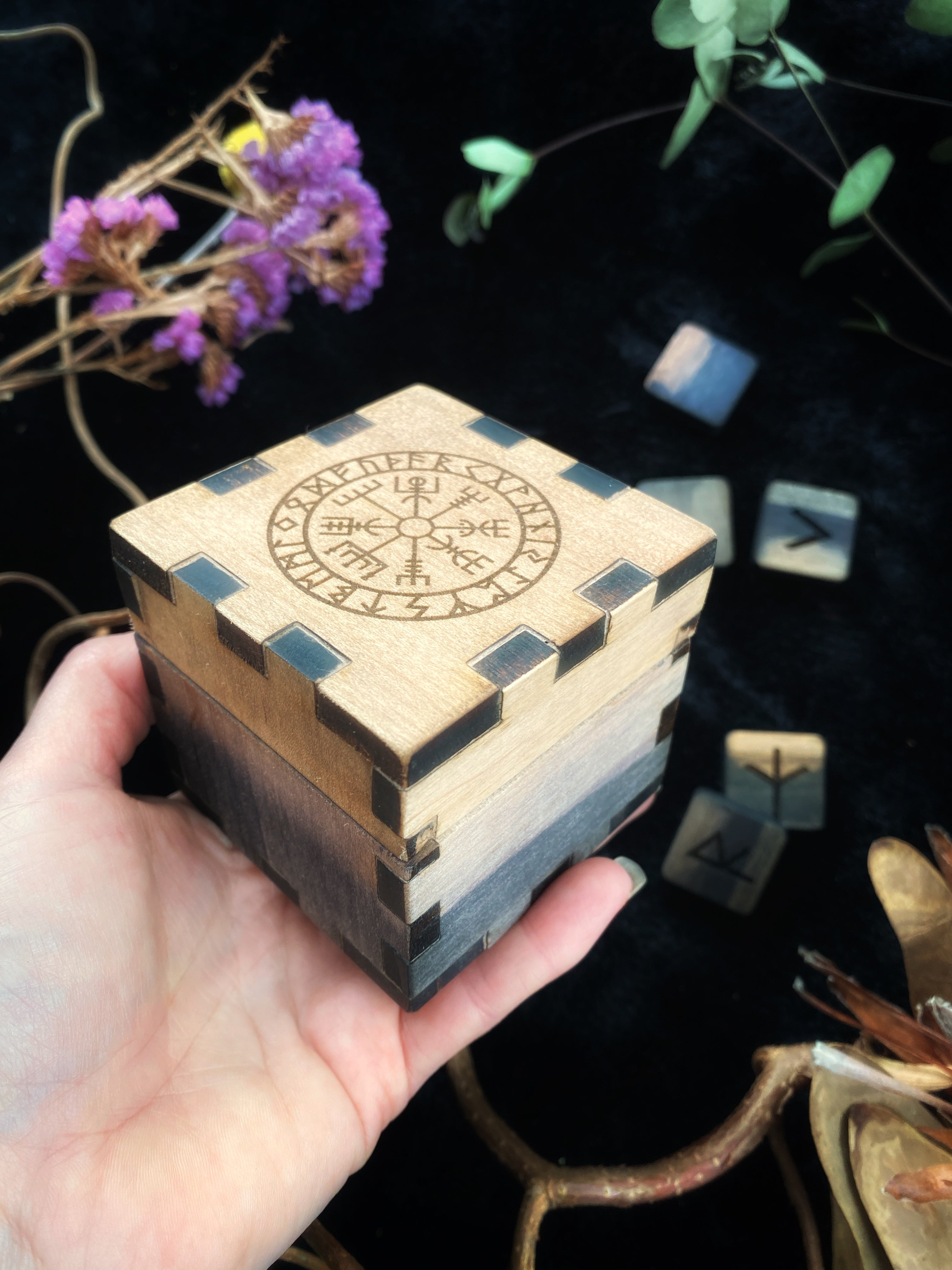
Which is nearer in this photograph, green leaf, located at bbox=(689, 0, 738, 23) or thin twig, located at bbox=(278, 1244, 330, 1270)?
green leaf, located at bbox=(689, 0, 738, 23)

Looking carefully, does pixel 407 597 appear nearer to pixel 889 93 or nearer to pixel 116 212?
pixel 116 212

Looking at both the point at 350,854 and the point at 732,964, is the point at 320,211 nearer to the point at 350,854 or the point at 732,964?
the point at 350,854

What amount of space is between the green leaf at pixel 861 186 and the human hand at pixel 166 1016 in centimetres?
67

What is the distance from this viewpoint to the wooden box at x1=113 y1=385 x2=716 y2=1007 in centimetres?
70

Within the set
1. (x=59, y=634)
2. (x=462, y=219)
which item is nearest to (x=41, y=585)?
(x=59, y=634)

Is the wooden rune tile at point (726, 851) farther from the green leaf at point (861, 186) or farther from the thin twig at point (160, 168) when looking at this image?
the thin twig at point (160, 168)

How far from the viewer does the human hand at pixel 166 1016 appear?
755 mm

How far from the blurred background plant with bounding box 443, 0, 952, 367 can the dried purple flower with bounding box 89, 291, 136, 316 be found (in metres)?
0.39

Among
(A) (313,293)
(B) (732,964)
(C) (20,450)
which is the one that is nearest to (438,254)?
(A) (313,293)

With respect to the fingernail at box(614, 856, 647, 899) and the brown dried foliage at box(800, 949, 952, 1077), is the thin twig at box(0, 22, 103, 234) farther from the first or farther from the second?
the brown dried foliage at box(800, 949, 952, 1077)

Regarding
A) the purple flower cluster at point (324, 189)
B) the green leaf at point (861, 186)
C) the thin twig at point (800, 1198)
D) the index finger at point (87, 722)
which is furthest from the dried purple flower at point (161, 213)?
the thin twig at point (800, 1198)

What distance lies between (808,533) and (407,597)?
0.55m

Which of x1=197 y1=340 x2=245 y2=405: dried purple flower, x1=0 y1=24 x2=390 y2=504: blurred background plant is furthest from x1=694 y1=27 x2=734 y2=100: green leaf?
x1=197 y1=340 x2=245 y2=405: dried purple flower

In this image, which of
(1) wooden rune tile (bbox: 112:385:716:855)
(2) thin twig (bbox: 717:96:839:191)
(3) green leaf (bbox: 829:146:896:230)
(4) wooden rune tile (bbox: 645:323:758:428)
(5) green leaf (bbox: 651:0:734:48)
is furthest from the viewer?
(4) wooden rune tile (bbox: 645:323:758:428)
